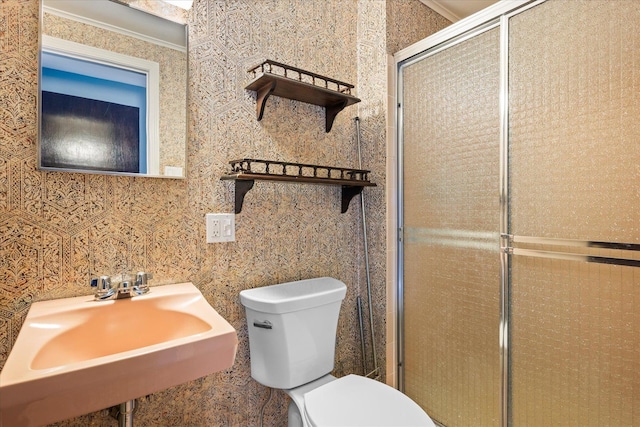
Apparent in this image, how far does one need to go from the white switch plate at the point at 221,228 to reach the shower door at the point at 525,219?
0.90 metres

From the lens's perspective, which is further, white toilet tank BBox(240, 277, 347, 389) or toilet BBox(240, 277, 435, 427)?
white toilet tank BBox(240, 277, 347, 389)

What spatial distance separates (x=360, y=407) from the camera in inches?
43.4

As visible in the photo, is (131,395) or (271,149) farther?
(271,149)

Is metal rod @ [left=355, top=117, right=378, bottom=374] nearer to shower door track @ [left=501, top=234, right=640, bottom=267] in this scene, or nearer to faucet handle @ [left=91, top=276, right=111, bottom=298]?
shower door track @ [left=501, top=234, right=640, bottom=267]

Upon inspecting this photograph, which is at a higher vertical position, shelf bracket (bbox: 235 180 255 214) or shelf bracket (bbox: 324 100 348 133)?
shelf bracket (bbox: 324 100 348 133)

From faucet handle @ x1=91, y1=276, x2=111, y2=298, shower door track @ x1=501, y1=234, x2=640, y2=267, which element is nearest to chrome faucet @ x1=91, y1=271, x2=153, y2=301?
faucet handle @ x1=91, y1=276, x2=111, y2=298

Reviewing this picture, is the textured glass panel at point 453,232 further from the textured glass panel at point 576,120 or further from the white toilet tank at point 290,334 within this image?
the white toilet tank at point 290,334

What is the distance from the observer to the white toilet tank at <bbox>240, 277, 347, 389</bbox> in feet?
4.08

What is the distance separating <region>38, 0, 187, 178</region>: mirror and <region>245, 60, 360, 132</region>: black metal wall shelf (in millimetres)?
309

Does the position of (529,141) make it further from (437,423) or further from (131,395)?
(131,395)

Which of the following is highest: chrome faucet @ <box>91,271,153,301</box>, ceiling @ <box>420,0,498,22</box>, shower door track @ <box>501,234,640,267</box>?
ceiling @ <box>420,0,498,22</box>

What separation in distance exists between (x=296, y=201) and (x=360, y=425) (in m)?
0.95

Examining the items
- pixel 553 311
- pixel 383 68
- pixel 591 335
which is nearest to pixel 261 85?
pixel 383 68

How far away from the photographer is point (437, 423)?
1593mm
